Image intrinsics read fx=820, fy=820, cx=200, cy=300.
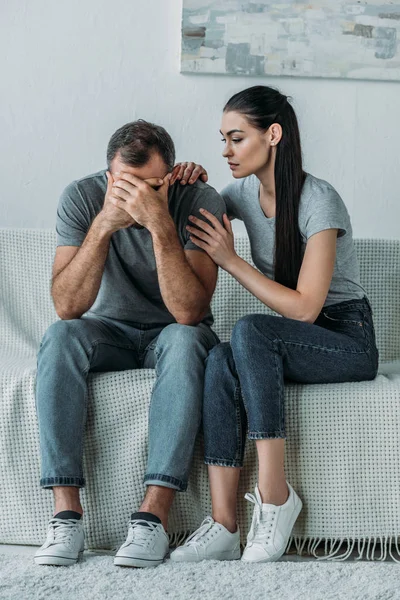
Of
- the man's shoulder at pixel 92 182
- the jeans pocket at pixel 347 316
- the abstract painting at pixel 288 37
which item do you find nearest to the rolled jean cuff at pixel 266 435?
the jeans pocket at pixel 347 316

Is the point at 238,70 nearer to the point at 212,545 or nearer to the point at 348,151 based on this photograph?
the point at 348,151

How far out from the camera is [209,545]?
5.38ft

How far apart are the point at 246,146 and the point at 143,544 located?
92 centimetres

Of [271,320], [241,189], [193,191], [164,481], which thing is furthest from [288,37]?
[164,481]

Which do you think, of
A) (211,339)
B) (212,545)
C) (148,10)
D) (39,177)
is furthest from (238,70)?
(212,545)

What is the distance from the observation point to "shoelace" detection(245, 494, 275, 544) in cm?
164

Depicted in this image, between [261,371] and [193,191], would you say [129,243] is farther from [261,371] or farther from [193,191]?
[261,371]

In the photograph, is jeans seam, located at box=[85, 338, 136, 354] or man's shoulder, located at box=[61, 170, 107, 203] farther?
man's shoulder, located at box=[61, 170, 107, 203]

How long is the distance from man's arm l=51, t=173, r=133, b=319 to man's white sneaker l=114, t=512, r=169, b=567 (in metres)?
0.50

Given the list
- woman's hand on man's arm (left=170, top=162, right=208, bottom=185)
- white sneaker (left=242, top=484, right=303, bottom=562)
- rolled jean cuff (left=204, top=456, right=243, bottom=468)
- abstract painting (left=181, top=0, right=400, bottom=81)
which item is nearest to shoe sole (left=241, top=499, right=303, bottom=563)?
white sneaker (left=242, top=484, right=303, bottom=562)

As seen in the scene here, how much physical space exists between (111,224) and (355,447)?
28.2 inches

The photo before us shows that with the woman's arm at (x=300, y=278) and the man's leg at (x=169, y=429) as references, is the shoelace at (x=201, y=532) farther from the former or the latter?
the woman's arm at (x=300, y=278)

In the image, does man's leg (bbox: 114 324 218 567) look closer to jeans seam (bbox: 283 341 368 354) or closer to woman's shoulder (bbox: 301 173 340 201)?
jeans seam (bbox: 283 341 368 354)

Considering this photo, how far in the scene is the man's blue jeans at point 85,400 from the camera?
1.67m
